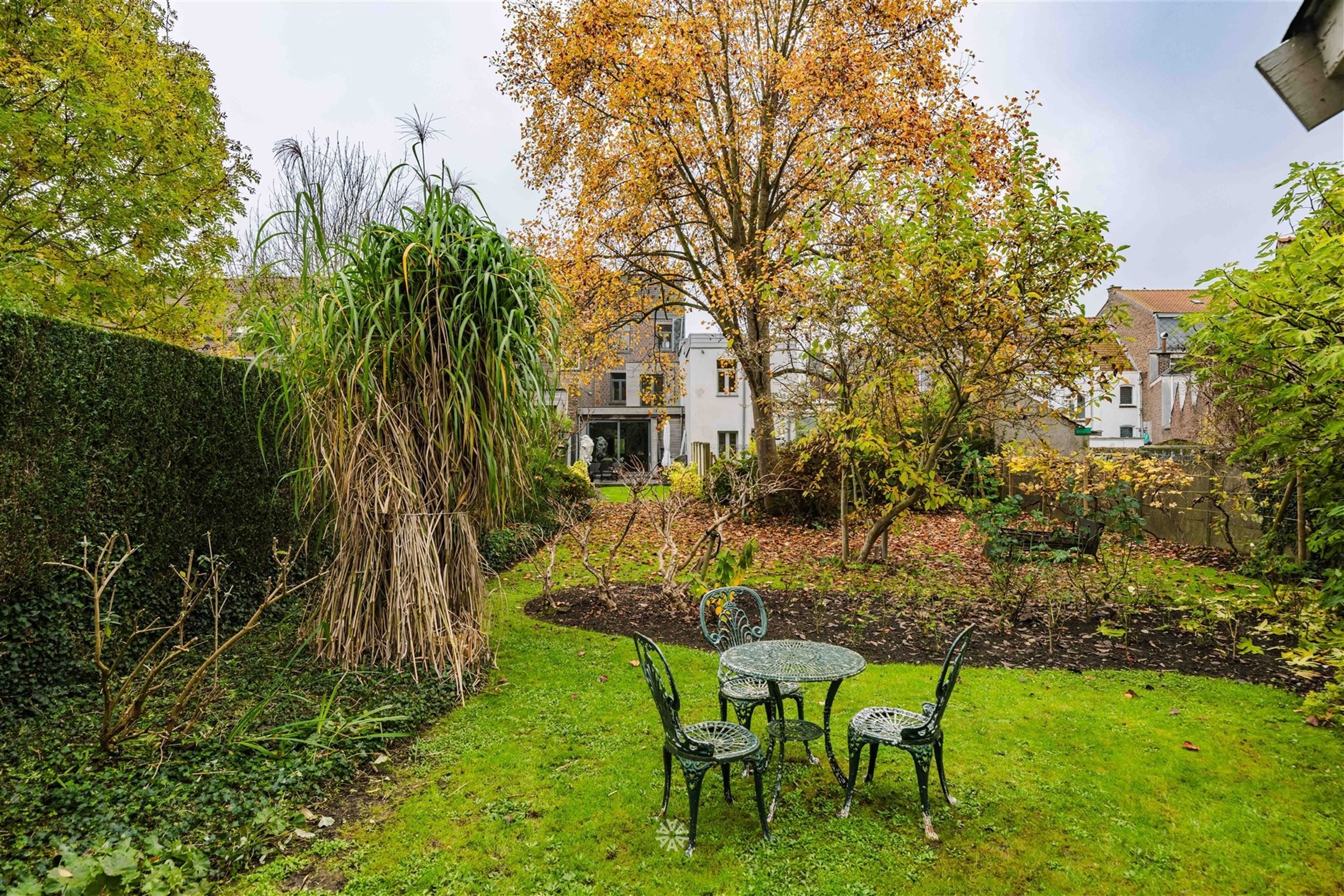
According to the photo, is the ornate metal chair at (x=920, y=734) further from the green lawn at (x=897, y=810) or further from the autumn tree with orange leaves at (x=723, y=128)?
the autumn tree with orange leaves at (x=723, y=128)

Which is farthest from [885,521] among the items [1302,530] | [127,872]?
[127,872]

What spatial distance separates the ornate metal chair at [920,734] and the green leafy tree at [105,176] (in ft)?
26.0

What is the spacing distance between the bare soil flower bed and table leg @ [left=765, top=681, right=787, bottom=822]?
7.22ft

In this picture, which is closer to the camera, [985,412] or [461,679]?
[461,679]

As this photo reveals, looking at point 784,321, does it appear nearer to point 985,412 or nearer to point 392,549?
point 985,412

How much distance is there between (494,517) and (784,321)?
694 centimetres

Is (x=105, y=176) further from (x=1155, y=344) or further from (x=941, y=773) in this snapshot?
(x=1155, y=344)

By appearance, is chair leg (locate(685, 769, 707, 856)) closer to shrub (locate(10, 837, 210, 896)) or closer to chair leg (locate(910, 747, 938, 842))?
chair leg (locate(910, 747, 938, 842))

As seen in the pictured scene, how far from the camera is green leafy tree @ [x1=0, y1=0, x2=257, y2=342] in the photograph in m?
6.74

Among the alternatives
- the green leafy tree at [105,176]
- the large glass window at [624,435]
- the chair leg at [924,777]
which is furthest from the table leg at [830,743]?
the large glass window at [624,435]

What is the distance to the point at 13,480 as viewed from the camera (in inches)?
137

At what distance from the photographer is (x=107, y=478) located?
13.3ft

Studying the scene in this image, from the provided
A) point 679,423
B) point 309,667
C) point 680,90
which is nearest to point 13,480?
point 309,667

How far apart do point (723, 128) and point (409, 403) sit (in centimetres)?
1022
